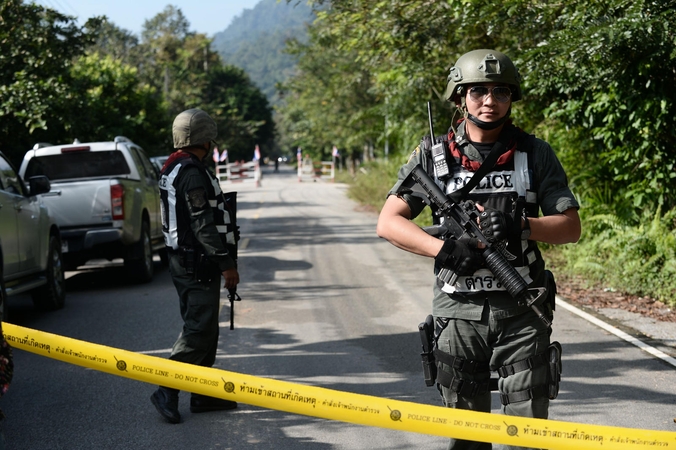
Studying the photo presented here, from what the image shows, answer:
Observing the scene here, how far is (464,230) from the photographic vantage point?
3447 millimetres

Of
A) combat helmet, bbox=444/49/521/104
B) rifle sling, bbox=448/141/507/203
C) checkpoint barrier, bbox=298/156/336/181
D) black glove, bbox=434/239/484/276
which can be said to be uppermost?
combat helmet, bbox=444/49/521/104

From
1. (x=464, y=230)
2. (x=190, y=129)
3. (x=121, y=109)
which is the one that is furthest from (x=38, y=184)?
(x=121, y=109)

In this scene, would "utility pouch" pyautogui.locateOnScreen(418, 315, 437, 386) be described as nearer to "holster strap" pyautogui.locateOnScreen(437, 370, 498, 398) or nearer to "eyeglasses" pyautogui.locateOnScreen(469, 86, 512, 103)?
"holster strap" pyautogui.locateOnScreen(437, 370, 498, 398)

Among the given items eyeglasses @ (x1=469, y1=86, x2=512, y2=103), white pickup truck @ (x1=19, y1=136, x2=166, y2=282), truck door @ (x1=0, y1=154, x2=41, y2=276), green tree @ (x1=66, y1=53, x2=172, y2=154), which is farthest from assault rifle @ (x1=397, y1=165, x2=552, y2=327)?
green tree @ (x1=66, y1=53, x2=172, y2=154)

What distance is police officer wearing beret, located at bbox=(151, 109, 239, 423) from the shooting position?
5711mm

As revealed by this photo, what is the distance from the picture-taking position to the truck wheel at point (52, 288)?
383 inches

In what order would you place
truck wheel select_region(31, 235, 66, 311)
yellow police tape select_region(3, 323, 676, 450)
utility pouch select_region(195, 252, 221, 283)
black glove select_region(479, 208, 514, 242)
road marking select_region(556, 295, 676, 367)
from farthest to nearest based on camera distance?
truck wheel select_region(31, 235, 66, 311) → road marking select_region(556, 295, 676, 367) → utility pouch select_region(195, 252, 221, 283) → black glove select_region(479, 208, 514, 242) → yellow police tape select_region(3, 323, 676, 450)

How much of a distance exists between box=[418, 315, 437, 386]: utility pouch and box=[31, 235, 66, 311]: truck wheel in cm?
687

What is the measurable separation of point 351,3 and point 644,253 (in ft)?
20.5

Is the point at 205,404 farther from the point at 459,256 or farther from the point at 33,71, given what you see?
the point at 33,71

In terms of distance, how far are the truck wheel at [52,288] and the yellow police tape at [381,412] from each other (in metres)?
6.30

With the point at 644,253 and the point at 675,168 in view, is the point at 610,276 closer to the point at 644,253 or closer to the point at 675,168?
the point at 644,253

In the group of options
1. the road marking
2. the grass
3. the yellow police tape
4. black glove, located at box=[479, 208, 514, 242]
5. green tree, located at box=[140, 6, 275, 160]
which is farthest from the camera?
green tree, located at box=[140, 6, 275, 160]

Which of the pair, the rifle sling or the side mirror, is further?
the side mirror
